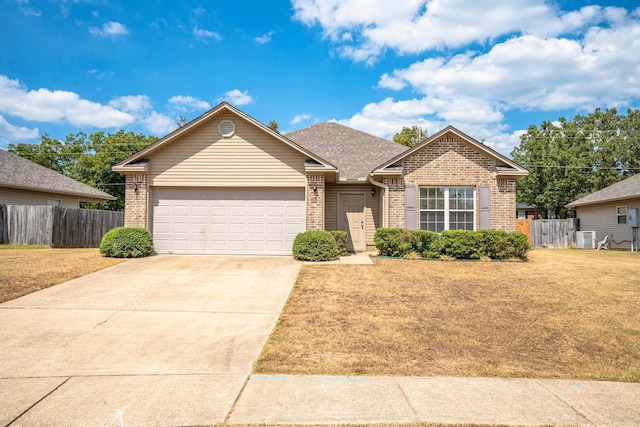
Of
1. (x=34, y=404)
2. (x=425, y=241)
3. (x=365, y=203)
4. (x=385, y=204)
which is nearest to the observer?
(x=34, y=404)

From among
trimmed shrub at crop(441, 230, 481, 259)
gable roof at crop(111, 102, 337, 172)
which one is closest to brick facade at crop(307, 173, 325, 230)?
gable roof at crop(111, 102, 337, 172)

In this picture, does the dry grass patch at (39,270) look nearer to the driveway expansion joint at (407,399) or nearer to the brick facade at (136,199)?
the brick facade at (136,199)

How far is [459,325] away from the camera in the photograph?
21.6 feet

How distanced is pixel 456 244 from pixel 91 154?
40.4 meters

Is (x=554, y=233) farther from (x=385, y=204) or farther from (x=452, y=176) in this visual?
(x=385, y=204)

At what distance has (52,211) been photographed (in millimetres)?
17203

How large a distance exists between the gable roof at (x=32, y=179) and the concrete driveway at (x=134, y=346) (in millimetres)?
14514

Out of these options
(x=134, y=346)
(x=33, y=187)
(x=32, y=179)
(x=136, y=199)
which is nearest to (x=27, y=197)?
(x=32, y=179)

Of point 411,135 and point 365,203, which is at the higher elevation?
point 411,135

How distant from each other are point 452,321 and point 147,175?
11.4m

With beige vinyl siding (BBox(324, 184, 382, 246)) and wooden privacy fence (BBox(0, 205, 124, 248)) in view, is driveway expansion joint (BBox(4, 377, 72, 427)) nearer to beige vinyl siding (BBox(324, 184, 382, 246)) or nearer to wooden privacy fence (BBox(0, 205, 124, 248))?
beige vinyl siding (BBox(324, 184, 382, 246))

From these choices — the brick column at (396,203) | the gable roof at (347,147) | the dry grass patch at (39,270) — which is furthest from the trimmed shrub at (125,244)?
the brick column at (396,203)

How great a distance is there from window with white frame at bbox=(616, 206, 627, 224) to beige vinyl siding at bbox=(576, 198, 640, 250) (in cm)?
18

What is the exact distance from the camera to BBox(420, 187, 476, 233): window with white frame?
14516 mm
